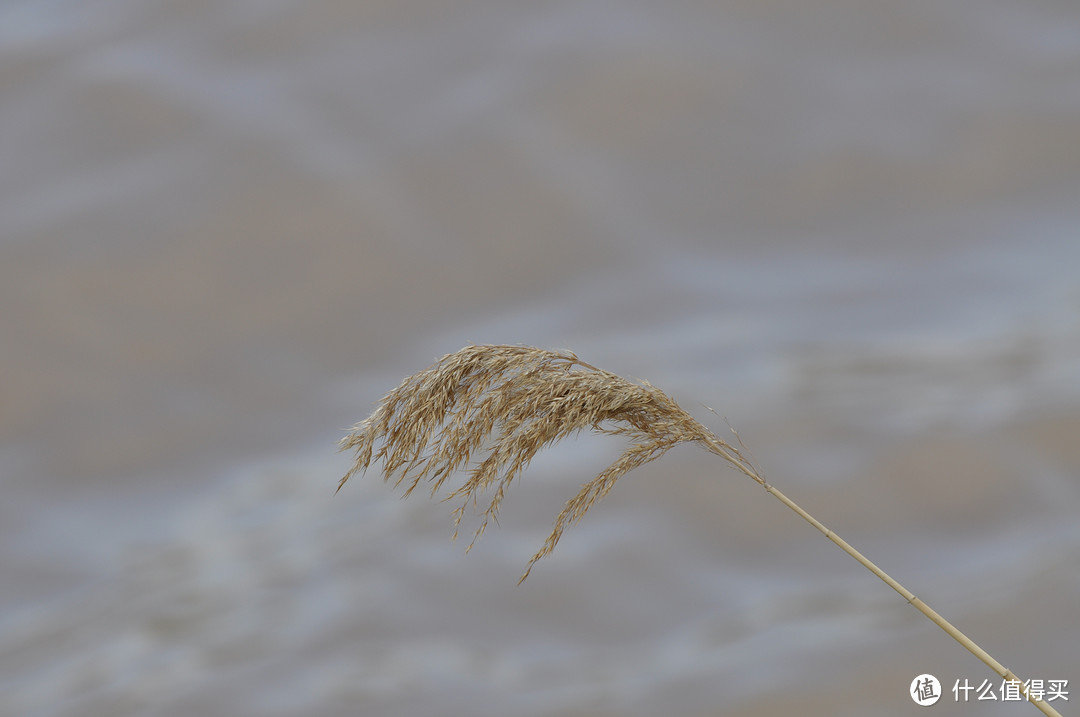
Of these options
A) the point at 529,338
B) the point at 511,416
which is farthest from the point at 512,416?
the point at 529,338

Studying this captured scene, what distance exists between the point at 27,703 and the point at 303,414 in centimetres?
102

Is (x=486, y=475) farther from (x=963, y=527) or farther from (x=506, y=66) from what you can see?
(x=506, y=66)

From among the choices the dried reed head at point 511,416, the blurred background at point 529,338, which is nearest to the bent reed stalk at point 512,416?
the dried reed head at point 511,416

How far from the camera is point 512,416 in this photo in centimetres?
112

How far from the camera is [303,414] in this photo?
126 inches

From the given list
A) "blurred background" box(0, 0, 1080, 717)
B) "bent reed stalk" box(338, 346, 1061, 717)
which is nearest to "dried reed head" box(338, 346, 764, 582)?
"bent reed stalk" box(338, 346, 1061, 717)

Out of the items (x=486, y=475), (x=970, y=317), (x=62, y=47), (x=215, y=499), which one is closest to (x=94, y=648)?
(x=215, y=499)

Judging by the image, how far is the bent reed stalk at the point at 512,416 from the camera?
1.08 meters

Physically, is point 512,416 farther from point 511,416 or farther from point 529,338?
point 529,338

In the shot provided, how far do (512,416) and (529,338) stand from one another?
2.03 meters

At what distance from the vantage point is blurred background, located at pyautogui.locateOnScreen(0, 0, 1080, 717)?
269 centimetres

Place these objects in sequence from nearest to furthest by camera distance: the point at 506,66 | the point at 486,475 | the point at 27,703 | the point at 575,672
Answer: the point at 486,475
the point at 575,672
the point at 27,703
the point at 506,66

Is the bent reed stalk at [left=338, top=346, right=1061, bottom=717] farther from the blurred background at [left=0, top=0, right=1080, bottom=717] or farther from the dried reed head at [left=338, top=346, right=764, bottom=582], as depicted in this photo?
the blurred background at [left=0, top=0, right=1080, bottom=717]

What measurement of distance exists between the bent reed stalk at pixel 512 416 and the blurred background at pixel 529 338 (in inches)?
60.0
